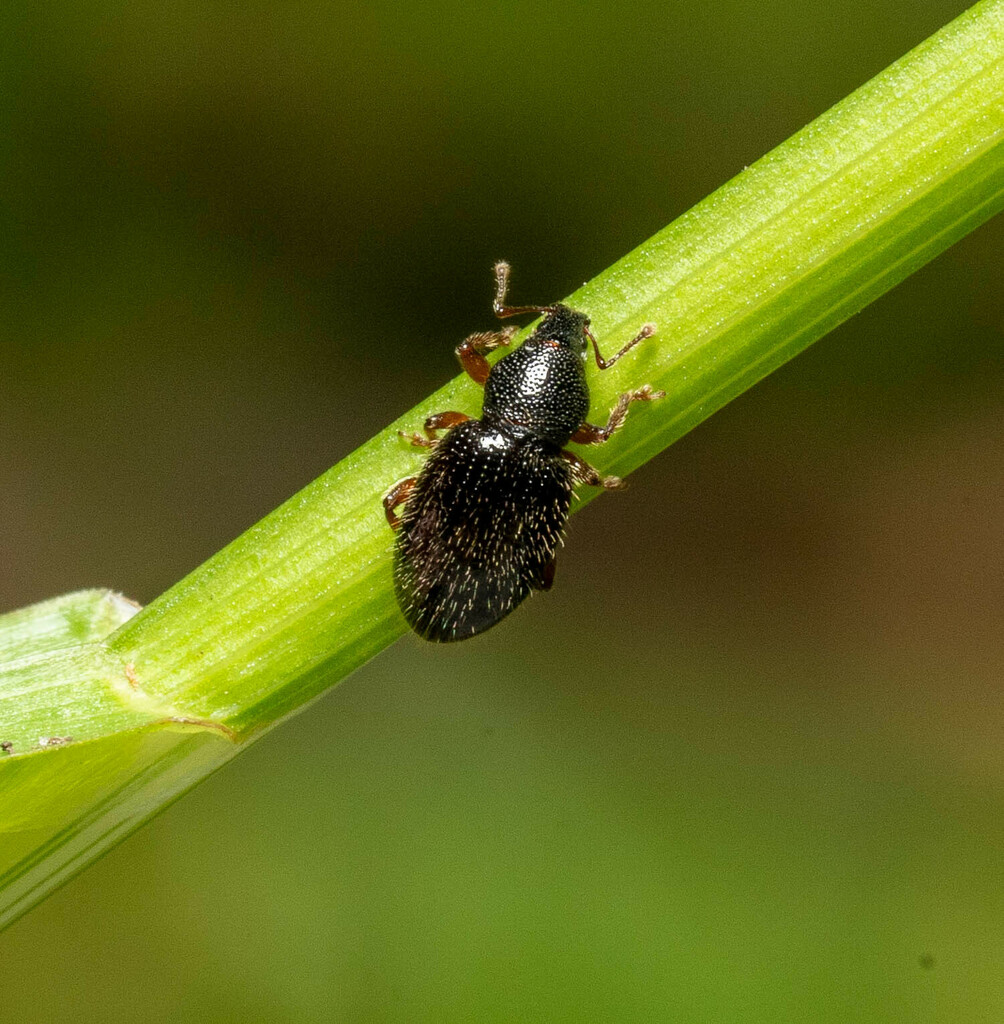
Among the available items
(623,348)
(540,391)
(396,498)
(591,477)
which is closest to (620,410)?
(623,348)

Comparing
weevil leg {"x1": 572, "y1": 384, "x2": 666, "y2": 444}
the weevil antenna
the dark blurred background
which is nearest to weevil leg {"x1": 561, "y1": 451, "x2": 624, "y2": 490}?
weevil leg {"x1": 572, "y1": 384, "x2": 666, "y2": 444}

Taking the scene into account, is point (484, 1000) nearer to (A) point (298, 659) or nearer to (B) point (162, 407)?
(A) point (298, 659)

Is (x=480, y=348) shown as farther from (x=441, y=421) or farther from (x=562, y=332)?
(x=441, y=421)

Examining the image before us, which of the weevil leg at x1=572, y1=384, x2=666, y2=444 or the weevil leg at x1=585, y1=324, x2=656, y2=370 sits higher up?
the weevil leg at x1=585, y1=324, x2=656, y2=370

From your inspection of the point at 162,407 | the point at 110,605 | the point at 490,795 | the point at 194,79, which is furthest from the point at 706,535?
the point at 110,605

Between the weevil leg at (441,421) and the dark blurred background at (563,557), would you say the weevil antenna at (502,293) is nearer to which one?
the weevil leg at (441,421)

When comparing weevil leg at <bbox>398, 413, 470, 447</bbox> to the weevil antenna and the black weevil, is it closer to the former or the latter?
the black weevil

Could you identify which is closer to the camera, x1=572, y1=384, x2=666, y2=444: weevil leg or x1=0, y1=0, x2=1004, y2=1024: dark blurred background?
x1=572, y1=384, x2=666, y2=444: weevil leg
